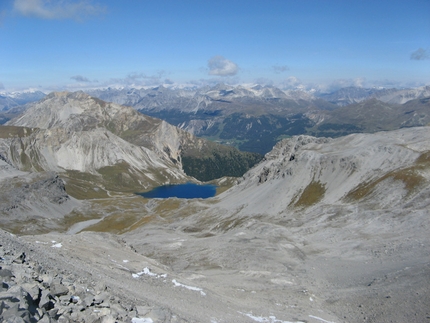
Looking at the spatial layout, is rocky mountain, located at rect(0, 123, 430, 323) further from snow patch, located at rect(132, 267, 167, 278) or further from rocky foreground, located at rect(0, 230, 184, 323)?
snow patch, located at rect(132, 267, 167, 278)

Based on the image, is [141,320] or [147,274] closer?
[141,320]

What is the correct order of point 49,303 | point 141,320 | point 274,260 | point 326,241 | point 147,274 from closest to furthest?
point 49,303, point 141,320, point 147,274, point 274,260, point 326,241

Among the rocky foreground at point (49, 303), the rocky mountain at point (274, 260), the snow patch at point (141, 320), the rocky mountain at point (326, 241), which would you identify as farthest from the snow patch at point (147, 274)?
the snow patch at point (141, 320)

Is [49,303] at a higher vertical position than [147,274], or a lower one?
higher

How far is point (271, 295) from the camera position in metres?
48.4

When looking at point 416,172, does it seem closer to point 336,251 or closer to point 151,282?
point 336,251

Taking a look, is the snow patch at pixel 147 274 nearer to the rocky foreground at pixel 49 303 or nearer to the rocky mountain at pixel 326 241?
the rocky mountain at pixel 326 241

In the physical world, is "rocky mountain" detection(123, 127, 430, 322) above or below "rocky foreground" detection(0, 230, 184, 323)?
below

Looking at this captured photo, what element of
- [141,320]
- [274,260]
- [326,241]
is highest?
[141,320]

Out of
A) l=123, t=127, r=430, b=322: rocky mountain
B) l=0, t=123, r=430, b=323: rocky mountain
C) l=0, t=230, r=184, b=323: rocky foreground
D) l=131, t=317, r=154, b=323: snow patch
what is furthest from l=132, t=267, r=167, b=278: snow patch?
l=131, t=317, r=154, b=323: snow patch

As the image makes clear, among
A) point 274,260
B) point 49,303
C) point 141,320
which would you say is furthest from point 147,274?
point 49,303

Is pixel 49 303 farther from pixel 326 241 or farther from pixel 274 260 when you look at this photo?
pixel 326 241

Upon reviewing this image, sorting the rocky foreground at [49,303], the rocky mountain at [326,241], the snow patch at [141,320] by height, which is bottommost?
the rocky mountain at [326,241]

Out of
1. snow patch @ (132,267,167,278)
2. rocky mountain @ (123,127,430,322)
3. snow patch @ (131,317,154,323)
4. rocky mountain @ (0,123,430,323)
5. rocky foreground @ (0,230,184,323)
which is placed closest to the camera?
rocky foreground @ (0,230,184,323)
